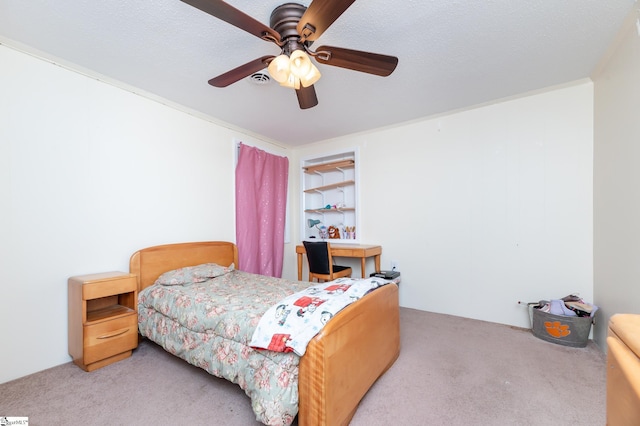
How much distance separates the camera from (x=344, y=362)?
1391mm

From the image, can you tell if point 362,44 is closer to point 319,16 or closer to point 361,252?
point 319,16

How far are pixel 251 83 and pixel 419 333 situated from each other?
2829mm

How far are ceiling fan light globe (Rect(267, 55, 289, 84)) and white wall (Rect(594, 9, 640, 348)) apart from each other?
2.13 m

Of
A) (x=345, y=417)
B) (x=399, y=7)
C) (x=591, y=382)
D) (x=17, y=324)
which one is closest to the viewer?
(x=345, y=417)

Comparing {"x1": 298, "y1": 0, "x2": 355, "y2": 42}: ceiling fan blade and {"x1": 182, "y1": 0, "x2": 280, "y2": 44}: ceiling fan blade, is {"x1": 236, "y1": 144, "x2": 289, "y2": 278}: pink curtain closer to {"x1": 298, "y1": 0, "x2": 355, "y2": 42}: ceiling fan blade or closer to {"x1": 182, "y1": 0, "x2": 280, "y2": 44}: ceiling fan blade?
{"x1": 182, "y1": 0, "x2": 280, "y2": 44}: ceiling fan blade

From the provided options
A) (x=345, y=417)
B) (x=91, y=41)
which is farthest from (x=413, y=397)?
(x=91, y=41)

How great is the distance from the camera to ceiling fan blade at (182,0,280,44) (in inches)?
46.4

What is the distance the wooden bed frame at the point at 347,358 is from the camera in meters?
1.25

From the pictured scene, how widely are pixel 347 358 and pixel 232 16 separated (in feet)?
5.98

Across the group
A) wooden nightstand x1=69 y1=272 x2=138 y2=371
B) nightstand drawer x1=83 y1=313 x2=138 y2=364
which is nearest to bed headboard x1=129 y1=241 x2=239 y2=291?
wooden nightstand x1=69 y1=272 x2=138 y2=371

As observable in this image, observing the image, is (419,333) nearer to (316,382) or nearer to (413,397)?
(413,397)

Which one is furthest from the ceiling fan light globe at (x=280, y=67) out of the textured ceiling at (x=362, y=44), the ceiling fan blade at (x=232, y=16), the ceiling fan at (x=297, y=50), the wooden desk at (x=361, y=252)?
the wooden desk at (x=361, y=252)

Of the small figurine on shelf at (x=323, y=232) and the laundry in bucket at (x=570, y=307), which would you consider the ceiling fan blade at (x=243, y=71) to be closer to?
the small figurine on shelf at (x=323, y=232)

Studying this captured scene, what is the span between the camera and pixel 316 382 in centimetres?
125
